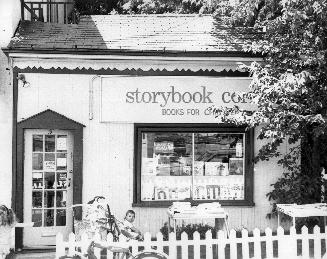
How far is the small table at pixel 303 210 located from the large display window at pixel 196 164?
4.01 ft

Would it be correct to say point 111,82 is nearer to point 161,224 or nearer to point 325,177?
point 161,224

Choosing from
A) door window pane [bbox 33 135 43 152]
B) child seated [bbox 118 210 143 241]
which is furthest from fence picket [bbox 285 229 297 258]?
door window pane [bbox 33 135 43 152]

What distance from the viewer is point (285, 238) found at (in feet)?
28.4

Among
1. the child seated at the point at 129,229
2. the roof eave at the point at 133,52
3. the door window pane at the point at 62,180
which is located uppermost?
the roof eave at the point at 133,52

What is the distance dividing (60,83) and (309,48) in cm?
492

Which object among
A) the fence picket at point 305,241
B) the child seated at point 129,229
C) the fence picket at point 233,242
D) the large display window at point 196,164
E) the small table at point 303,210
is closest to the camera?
the fence picket at point 233,242

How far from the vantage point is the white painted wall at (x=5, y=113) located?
11344mm

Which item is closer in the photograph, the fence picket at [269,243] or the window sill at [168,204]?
the fence picket at [269,243]

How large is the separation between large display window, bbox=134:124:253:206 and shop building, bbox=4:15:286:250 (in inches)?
0.8

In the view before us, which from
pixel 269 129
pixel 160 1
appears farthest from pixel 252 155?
pixel 160 1

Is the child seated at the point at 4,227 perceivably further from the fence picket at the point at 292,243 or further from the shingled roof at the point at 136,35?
the fence picket at the point at 292,243

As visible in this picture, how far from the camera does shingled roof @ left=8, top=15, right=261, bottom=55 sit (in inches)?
450

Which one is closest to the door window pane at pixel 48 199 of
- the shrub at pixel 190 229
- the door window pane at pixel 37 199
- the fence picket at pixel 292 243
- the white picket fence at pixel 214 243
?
the door window pane at pixel 37 199

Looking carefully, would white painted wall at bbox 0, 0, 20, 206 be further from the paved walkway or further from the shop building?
the paved walkway
